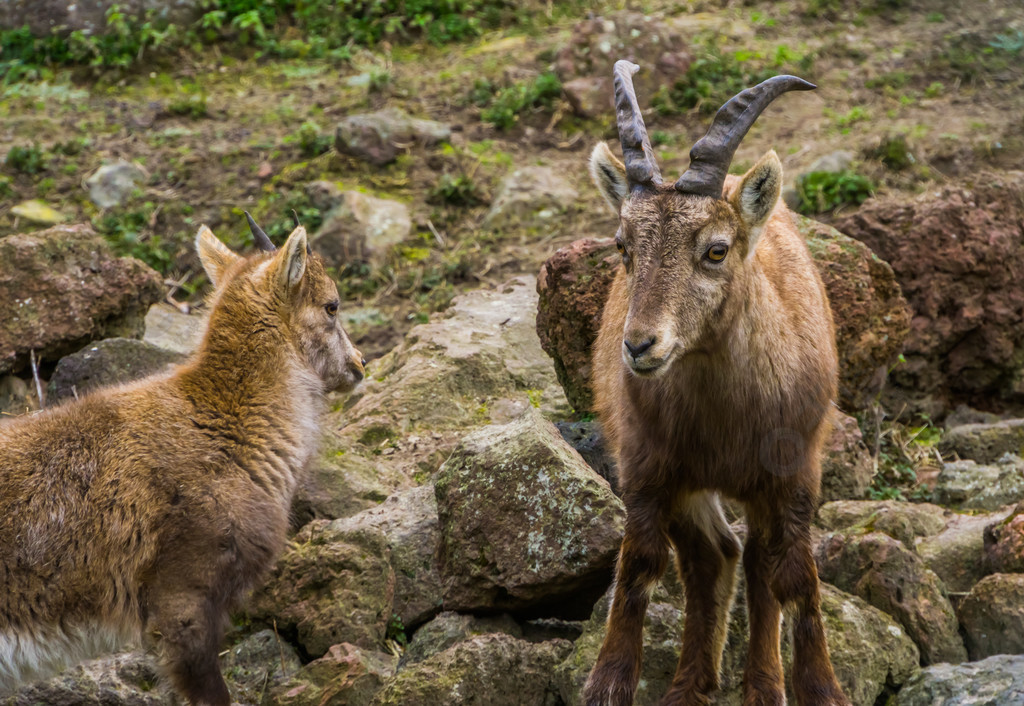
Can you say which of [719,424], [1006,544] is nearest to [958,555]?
[1006,544]

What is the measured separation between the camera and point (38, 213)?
1138 centimetres

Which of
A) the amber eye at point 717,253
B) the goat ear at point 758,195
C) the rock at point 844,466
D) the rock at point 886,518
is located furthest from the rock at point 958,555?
the amber eye at point 717,253

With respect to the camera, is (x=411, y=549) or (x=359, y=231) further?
(x=359, y=231)

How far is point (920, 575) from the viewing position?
5906 millimetres

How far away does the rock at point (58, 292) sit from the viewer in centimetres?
812

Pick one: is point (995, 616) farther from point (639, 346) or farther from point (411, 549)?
point (411, 549)

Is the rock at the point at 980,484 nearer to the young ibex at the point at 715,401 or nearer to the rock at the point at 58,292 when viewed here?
the young ibex at the point at 715,401

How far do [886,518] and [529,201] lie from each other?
597cm

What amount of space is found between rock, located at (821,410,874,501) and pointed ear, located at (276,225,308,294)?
3.62 m

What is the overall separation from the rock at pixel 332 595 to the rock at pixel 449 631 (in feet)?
1.03

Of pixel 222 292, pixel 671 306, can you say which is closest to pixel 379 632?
pixel 222 292

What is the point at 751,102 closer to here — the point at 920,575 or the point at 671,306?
the point at 671,306

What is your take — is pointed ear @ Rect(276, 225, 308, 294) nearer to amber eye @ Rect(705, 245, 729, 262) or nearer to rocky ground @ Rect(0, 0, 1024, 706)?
rocky ground @ Rect(0, 0, 1024, 706)

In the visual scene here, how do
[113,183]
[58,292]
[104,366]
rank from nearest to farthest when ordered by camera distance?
[104,366]
[58,292]
[113,183]
